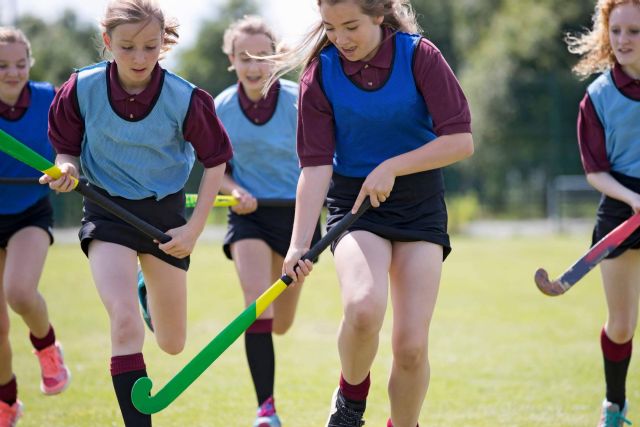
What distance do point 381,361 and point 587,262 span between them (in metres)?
2.53

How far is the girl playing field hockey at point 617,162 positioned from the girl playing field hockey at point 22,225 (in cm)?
277

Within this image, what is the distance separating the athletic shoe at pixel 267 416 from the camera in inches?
180

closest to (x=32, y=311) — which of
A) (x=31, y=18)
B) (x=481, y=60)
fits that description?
(x=481, y=60)

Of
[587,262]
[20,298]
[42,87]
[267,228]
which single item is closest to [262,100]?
[267,228]

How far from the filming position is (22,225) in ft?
15.9

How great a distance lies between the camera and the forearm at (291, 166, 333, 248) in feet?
12.0

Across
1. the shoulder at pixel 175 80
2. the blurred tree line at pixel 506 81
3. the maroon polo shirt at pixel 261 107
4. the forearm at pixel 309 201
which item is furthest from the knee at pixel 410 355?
the blurred tree line at pixel 506 81

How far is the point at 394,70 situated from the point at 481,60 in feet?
69.3

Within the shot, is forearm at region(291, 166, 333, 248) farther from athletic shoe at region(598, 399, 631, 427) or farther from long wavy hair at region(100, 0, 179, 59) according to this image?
athletic shoe at region(598, 399, 631, 427)

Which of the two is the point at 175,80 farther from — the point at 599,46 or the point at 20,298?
the point at 599,46

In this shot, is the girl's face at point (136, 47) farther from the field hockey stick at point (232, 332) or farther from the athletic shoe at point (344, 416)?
the athletic shoe at point (344, 416)

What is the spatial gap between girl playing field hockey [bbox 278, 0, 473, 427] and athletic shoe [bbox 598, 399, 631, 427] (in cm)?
121

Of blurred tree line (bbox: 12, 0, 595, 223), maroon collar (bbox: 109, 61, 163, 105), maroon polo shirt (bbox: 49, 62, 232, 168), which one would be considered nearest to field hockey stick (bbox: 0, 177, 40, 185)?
maroon polo shirt (bbox: 49, 62, 232, 168)

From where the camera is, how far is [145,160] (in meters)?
3.90
